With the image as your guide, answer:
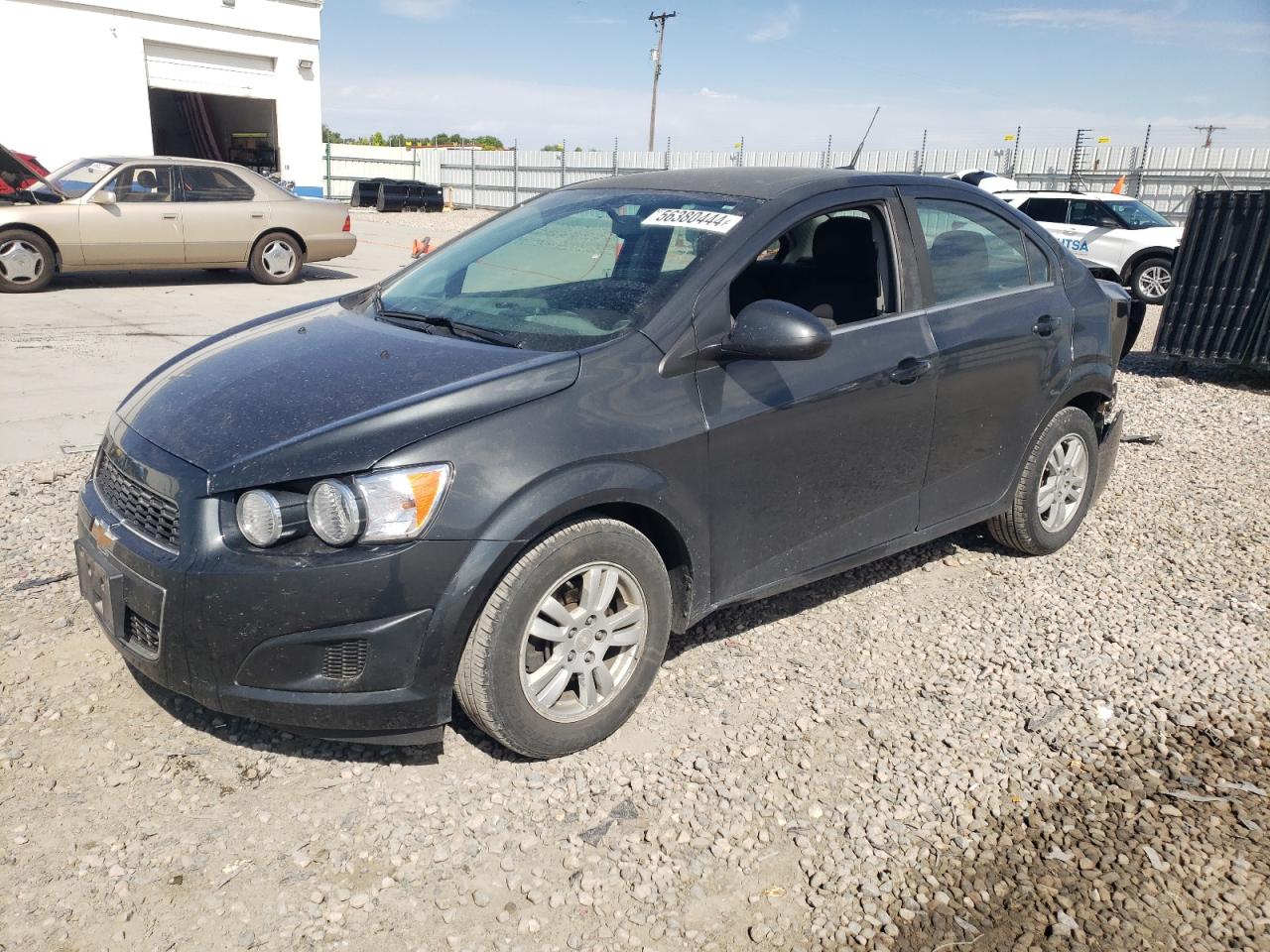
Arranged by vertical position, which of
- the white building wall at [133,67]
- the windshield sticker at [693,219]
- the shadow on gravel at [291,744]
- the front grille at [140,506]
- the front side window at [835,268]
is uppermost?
the white building wall at [133,67]

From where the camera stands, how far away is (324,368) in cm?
321

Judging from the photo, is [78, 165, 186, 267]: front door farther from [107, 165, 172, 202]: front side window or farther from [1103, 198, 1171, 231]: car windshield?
[1103, 198, 1171, 231]: car windshield

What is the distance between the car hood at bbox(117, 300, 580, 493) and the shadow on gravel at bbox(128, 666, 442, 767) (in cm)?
86

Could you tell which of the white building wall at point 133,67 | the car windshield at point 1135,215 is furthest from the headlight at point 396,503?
the white building wall at point 133,67

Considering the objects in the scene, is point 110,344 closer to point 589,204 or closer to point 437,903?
point 589,204

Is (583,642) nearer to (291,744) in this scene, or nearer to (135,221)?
(291,744)

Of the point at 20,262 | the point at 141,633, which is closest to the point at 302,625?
the point at 141,633

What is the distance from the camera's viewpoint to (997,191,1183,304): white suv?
15258mm

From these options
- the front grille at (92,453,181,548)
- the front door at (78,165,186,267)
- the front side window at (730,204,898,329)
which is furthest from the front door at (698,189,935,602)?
the front door at (78,165,186,267)

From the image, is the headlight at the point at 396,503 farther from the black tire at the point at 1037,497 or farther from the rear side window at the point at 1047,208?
the rear side window at the point at 1047,208

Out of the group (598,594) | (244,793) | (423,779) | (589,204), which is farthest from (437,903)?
(589,204)

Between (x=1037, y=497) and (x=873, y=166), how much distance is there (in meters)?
24.8

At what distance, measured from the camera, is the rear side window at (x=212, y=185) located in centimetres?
1259

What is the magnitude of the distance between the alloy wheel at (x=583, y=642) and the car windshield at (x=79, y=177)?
11575mm
